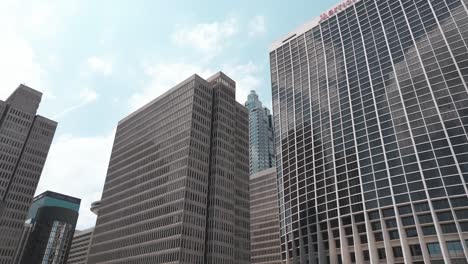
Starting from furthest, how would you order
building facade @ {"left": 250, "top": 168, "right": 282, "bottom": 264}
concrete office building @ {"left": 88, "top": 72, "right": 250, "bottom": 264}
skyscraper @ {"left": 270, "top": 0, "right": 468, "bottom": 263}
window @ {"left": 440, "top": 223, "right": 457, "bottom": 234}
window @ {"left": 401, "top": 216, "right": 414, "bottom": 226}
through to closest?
1. building facade @ {"left": 250, "top": 168, "right": 282, "bottom": 264}
2. concrete office building @ {"left": 88, "top": 72, "right": 250, "bottom": 264}
3. window @ {"left": 401, "top": 216, "right": 414, "bottom": 226}
4. skyscraper @ {"left": 270, "top": 0, "right": 468, "bottom": 263}
5. window @ {"left": 440, "top": 223, "right": 457, "bottom": 234}

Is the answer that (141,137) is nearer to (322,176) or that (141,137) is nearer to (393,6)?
(322,176)

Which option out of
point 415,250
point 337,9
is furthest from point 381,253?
point 337,9

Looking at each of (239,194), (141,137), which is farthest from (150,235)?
(141,137)

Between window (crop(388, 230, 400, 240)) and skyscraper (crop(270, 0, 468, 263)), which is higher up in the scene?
skyscraper (crop(270, 0, 468, 263))

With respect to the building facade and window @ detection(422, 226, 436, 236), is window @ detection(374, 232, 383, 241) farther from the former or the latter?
the building facade

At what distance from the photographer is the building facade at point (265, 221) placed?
175250mm

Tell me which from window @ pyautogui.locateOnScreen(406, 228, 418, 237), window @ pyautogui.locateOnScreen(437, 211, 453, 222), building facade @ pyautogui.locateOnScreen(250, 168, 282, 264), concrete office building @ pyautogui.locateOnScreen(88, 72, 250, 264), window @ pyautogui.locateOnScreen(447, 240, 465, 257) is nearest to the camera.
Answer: window @ pyautogui.locateOnScreen(447, 240, 465, 257)

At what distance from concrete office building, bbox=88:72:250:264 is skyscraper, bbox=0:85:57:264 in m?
36.1

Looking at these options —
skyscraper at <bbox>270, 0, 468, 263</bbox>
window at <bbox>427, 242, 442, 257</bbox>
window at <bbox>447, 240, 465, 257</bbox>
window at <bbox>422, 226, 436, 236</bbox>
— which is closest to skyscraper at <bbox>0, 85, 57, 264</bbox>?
skyscraper at <bbox>270, 0, 468, 263</bbox>

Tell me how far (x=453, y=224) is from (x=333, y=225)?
36.8 m

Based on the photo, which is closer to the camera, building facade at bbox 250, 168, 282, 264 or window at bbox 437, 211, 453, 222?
window at bbox 437, 211, 453, 222

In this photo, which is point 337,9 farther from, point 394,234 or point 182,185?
point 182,185

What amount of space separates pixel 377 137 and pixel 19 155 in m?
153

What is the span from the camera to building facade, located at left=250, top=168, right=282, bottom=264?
175m
